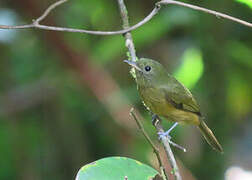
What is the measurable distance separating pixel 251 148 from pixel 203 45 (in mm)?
991

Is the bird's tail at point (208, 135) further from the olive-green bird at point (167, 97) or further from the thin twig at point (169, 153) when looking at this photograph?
the thin twig at point (169, 153)

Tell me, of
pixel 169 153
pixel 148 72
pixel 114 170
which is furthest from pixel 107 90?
pixel 114 170

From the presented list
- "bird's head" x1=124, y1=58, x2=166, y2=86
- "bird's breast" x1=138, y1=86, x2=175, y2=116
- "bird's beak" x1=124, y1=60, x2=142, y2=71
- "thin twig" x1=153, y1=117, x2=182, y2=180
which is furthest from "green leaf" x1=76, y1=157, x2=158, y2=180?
"bird's breast" x1=138, y1=86, x2=175, y2=116

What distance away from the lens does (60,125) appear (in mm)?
4402

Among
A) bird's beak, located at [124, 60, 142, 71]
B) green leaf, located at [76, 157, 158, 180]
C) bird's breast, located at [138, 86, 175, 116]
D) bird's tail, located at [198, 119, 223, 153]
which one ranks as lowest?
bird's tail, located at [198, 119, 223, 153]

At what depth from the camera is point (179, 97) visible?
400 centimetres

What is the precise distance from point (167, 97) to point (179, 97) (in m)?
0.09

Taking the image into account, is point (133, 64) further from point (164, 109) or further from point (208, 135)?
point (208, 135)

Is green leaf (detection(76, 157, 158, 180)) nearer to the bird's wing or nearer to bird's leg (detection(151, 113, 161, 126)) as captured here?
bird's leg (detection(151, 113, 161, 126))

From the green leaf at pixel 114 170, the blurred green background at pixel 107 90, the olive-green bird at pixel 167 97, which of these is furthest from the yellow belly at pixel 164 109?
the green leaf at pixel 114 170

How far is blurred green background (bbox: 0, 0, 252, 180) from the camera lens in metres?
4.12

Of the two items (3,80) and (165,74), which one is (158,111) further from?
(3,80)

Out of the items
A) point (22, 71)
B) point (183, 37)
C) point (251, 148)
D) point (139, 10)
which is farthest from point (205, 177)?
point (22, 71)

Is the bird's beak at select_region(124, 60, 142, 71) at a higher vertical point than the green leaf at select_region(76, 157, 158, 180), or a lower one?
higher
